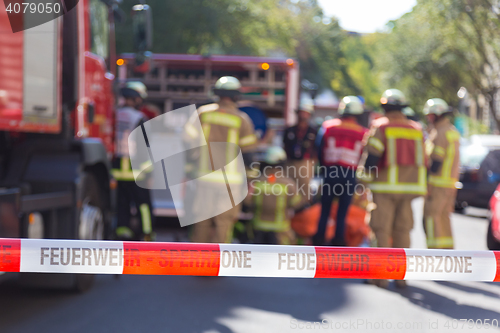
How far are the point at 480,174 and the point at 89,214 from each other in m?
9.15

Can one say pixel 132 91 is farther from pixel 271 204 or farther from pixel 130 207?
pixel 271 204

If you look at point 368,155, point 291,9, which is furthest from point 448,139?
point 291,9

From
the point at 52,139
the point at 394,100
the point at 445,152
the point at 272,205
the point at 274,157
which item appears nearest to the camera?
the point at 52,139

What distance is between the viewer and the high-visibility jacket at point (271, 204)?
7.35 metres

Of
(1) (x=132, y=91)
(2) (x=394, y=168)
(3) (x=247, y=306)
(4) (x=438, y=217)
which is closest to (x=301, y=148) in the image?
(4) (x=438, y=217)

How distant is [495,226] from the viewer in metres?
7.39

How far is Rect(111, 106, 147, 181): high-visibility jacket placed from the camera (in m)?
7.30

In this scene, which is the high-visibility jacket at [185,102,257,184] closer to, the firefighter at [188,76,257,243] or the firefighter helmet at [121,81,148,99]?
the firefighter at [188,76,257,243]

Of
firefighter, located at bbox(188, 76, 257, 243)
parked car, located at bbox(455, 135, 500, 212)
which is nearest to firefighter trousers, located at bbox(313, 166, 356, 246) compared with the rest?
firefighter, located at bbox(188, 76, 257, 243)

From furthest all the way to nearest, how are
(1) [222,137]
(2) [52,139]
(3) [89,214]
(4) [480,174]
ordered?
(4) [480,174], (1) [222,137], (3) [89,214], (2) [52,139]

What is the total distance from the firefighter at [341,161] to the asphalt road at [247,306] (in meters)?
1.12

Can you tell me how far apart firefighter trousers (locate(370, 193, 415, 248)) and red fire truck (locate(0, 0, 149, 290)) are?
2634mm

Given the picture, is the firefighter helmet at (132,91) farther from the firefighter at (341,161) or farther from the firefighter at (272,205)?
the firefighter at (341,161)

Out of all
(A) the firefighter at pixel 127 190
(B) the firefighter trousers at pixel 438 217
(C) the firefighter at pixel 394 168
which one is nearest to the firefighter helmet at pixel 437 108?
(C) the firefighter at pixel 394 168
